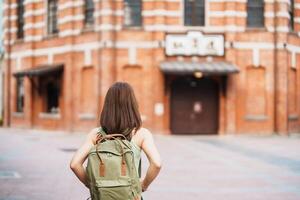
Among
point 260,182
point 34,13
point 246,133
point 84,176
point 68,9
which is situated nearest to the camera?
point 84,176

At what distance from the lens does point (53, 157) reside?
15266 mm

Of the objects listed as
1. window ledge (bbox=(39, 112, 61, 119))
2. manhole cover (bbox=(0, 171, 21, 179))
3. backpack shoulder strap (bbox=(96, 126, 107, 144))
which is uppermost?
backpack shoulder strap (bbox=(96, 126, 107, 144))

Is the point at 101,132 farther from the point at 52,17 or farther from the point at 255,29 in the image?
the point at 52,17

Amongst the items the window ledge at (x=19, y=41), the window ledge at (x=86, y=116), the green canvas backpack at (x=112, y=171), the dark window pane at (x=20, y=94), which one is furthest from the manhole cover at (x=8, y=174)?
the window ledge at (x=19, y=41)

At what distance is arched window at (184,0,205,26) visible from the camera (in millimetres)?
26031

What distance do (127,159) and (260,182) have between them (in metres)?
7.70

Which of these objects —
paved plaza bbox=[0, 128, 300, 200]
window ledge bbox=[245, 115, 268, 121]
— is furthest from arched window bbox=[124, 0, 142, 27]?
paved plaza bbox=[0, 128, 300, 200]

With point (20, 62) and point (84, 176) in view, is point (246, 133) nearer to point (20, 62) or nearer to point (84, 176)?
point (20, 62)

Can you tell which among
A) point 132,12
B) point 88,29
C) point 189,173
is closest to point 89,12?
point 88,29

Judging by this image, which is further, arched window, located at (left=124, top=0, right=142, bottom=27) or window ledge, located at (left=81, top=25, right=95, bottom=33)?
window ledge, located at (left=81, top=25, right=95, bottom=33)

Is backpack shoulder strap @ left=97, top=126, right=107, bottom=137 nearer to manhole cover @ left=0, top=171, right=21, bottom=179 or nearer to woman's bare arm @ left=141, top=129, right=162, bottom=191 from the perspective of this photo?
woman's bare arm @ left=141, top=129, right=162, bottom=191

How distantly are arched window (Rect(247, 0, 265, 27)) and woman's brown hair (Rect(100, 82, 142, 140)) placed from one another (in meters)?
23.7

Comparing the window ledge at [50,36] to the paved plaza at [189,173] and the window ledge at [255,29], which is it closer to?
the window ledge at [255,29]

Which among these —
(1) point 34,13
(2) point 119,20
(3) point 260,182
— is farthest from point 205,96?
(3) point 260,182
